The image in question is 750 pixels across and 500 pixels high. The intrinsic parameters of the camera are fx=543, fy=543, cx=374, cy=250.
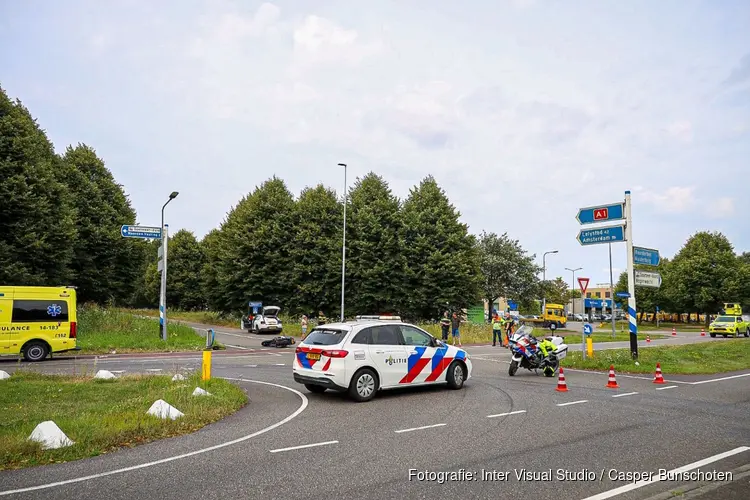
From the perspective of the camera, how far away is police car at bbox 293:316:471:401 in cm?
1122

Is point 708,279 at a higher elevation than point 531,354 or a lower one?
higher

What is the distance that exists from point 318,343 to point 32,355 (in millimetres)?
14194

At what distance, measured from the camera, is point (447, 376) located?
1305 cm

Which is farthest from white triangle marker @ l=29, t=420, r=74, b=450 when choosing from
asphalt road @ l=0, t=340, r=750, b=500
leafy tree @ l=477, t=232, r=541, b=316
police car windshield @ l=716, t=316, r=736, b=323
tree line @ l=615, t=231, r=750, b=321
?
tree line @ l=615, t=231, r=750, b=321

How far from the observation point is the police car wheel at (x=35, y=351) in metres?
19.9

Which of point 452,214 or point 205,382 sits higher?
point 452,214

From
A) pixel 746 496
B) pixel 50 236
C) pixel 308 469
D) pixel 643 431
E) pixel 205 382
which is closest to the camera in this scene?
pixel 746 496

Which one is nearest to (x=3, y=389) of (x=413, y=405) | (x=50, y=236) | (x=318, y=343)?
(x=318, y=343)

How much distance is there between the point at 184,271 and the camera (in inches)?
2891

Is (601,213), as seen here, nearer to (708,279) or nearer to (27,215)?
(27,215)

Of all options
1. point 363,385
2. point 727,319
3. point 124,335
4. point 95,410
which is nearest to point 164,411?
point 95,410

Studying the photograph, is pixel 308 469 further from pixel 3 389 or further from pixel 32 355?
pixel 32 355

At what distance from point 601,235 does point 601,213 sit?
0.83 metres

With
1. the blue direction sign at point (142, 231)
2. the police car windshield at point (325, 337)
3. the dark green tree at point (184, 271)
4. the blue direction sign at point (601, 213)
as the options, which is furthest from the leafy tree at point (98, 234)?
the blue direction sign at point (601, 213)
